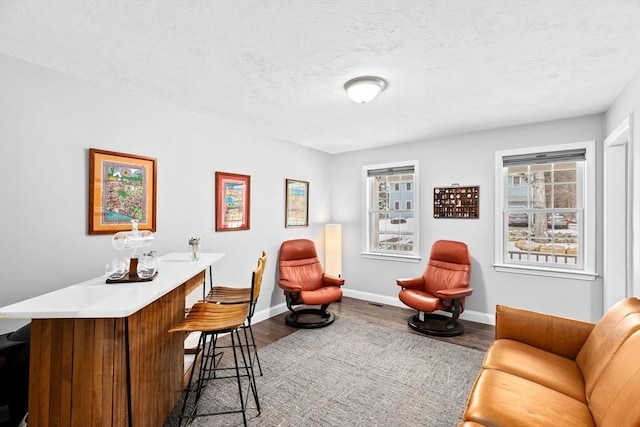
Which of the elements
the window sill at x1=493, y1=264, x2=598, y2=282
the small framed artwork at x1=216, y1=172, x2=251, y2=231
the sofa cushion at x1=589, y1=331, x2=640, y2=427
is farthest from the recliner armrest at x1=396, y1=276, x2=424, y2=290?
the sofa cushion at x1=589, y1=331, x2=640, y2=427

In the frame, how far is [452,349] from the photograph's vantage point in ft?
10.3

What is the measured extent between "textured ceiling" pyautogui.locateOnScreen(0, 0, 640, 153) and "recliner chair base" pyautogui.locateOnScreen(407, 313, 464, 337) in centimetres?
257

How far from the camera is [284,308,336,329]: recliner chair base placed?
12.3 ft

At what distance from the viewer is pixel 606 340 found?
1.71 meters

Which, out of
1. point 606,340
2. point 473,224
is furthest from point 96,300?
point 473,224

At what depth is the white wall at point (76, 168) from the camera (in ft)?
6.80

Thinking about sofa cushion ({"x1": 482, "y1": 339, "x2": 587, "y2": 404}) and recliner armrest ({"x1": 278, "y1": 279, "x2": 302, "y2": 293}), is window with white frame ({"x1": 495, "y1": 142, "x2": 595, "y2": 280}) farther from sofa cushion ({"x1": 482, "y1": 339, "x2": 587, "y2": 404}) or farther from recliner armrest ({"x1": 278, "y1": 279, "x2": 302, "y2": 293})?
recliner armrest ({"x1": 278, "y1": 279, "x2": 302, "y2": 293})

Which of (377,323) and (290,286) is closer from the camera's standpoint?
A: (290,286)

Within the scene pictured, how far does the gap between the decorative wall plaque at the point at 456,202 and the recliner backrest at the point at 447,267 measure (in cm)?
43

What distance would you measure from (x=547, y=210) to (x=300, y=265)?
3.23 meters

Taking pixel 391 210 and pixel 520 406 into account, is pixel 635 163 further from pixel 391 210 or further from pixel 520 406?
pixel 391 210

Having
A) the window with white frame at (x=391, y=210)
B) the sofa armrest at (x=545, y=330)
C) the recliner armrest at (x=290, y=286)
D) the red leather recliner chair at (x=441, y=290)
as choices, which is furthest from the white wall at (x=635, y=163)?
the recliner armrest at (x=290, y=286)

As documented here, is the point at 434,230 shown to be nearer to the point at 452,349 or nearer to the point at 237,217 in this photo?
the point at 452,349

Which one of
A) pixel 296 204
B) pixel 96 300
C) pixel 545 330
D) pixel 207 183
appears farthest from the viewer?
pixel 296 204
